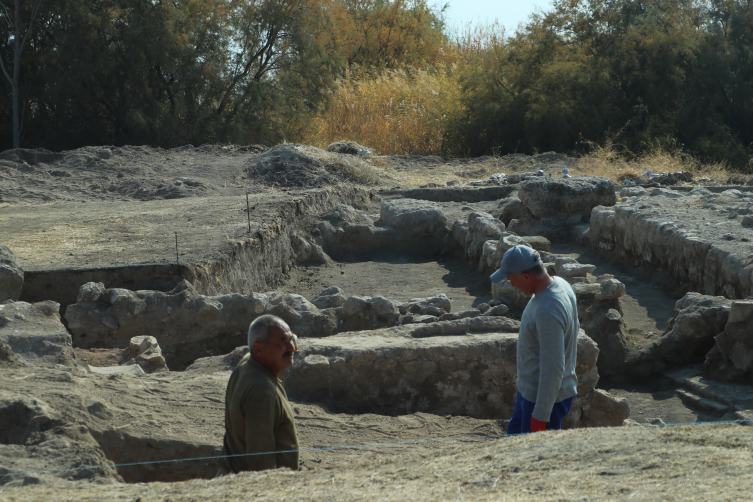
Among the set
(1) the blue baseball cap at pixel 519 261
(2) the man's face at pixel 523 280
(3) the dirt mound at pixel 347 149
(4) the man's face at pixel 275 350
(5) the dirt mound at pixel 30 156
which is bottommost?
(4) the man's face at pixel 275 350

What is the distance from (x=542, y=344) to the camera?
127 inches

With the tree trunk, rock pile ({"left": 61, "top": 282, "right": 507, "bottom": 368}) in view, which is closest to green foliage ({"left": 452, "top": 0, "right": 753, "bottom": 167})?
the tree trunk

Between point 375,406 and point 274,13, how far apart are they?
55.2ft

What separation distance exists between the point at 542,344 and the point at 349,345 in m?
1.92

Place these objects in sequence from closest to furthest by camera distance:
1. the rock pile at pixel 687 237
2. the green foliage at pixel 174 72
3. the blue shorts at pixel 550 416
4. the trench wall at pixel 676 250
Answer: the blue shorts at pixel 550 416
the trench wall at pixel 676 250
the rock pile at pixel 687 237
the green foliage at pixel 174 72

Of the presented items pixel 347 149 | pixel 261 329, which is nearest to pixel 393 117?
pixel 347 149

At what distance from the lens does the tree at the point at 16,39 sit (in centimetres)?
1656

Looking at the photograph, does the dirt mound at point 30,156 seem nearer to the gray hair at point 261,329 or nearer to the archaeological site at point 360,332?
the archaeological site at point 360,332

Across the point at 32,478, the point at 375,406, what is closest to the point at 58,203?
the point at 375,406

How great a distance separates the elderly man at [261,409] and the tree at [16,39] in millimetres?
16680

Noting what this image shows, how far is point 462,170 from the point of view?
1761cm

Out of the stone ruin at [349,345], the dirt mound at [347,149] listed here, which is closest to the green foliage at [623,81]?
the dirt mound at [347,149]

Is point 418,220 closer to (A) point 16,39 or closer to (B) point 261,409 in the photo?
(B) point 261,409

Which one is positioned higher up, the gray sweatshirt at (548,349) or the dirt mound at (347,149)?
the dirt mound at (347,149)
